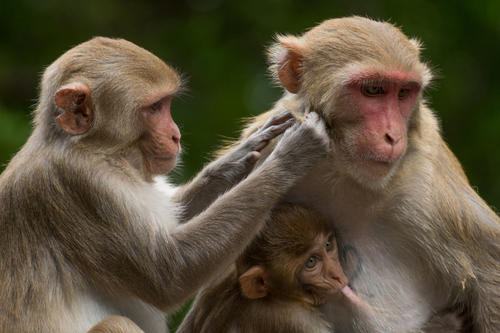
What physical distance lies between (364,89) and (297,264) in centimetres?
141

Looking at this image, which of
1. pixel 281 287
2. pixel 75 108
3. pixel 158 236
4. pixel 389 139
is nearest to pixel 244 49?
pixel 75 108

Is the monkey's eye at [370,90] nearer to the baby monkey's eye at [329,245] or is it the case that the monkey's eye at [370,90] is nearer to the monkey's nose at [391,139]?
the monkey's nose at [391,139]

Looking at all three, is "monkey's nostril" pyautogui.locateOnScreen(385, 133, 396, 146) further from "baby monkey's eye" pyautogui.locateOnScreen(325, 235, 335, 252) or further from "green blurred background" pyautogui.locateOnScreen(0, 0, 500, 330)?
"green blurred background" pyautogui.locateOnScreen(0, 0, 500, 330)

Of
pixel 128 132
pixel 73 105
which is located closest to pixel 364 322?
pixel 128 132

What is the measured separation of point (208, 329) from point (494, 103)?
868 cm

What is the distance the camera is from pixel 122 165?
23.2ft

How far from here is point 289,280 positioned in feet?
23.0

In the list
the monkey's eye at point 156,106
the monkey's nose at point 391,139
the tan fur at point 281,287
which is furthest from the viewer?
the monkey's eye at point 156,106

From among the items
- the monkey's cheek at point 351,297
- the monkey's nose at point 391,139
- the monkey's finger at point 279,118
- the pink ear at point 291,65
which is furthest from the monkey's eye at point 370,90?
the monkey's cheek at point 351,297

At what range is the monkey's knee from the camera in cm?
661

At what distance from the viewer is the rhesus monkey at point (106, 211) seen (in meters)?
6.97

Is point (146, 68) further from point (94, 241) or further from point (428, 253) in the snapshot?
point (428, 253)

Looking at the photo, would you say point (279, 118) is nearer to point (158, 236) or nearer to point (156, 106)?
point (156, 106)

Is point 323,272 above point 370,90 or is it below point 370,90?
below
